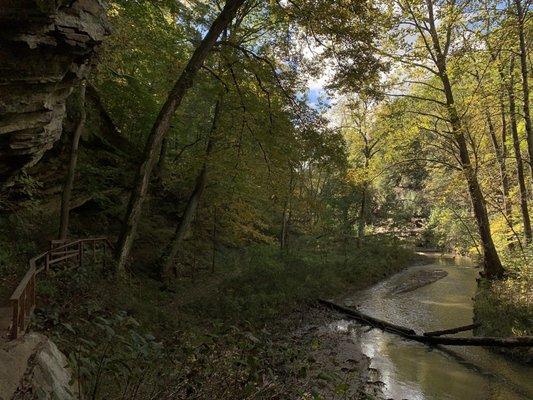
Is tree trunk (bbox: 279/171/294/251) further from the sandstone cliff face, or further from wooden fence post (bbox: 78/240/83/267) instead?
the sandstone cliff face

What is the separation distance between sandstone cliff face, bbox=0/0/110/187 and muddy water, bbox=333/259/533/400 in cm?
854

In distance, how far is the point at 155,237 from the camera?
17219 millimetres

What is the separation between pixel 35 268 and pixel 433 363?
9483 mm

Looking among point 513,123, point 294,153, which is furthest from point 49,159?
point 513,123

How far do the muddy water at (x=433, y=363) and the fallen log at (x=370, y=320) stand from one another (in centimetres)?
35

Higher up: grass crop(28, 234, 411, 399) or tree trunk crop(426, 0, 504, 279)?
tree trunk crop(426, 0, 504, 279)

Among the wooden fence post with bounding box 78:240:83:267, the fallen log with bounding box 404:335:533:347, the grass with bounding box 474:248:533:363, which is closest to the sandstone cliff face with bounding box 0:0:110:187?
the wooden fence post with bounding box 78:240:83:267

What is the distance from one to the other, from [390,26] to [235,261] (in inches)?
470

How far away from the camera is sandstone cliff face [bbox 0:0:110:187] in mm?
5707

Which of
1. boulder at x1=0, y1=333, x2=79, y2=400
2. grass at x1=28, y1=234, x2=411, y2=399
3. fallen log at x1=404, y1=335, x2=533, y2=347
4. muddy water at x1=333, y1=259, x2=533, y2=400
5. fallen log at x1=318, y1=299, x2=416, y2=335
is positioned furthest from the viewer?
fallen log at x1=318, y1=299, x2=416, y2=335

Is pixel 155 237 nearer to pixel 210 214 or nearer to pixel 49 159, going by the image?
pixel 210 214

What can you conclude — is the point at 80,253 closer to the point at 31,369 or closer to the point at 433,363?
the point at 31,369

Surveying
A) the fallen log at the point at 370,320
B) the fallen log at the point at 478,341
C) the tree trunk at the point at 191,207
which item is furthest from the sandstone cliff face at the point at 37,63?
the fallen log at the point at 370,320

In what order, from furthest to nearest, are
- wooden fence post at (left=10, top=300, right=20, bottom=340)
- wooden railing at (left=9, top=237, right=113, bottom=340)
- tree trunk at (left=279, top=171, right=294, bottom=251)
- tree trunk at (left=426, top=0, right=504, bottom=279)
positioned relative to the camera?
tree trunk at (left=279, top=171, right=294, bottom=251) → tree trunk at (left=426, top=0, right=504, bottom=279) → wooden railing at (left=9, top=237, right=113, bottom=340) → wooden fence post at (left=10, top=300, right=20, bottom=340)
